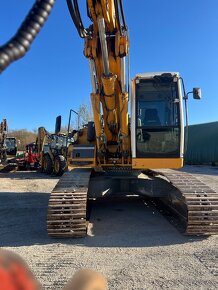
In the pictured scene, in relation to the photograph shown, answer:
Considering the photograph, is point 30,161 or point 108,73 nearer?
point 108,73

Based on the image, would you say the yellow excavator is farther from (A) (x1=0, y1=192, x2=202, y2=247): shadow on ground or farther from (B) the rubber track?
(B) the rubber track

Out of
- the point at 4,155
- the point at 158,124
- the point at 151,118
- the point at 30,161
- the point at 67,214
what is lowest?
the point at 67,214

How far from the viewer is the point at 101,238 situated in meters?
6.10

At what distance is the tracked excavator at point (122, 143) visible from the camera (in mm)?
6059

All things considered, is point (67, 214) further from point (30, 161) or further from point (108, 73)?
point (30, 161)

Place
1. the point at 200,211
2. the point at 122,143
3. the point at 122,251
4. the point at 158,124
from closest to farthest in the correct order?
the point at 122,251 → the point at 200,211 → the point at 158,124 → the point at 122,143

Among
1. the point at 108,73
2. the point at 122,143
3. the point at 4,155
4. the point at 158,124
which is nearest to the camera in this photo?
the point at 108,73

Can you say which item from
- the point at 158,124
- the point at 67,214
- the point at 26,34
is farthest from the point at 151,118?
the point at 26,34

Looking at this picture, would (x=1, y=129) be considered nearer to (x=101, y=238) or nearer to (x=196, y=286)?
(x=101, y=238)

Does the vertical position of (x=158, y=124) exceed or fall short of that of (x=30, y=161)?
it exceeds it

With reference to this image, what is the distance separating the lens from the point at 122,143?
7.80 m

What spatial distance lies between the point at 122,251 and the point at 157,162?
2478 mm

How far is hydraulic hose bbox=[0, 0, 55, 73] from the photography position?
998mm

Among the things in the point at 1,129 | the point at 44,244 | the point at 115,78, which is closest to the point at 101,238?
the point at 44,244
